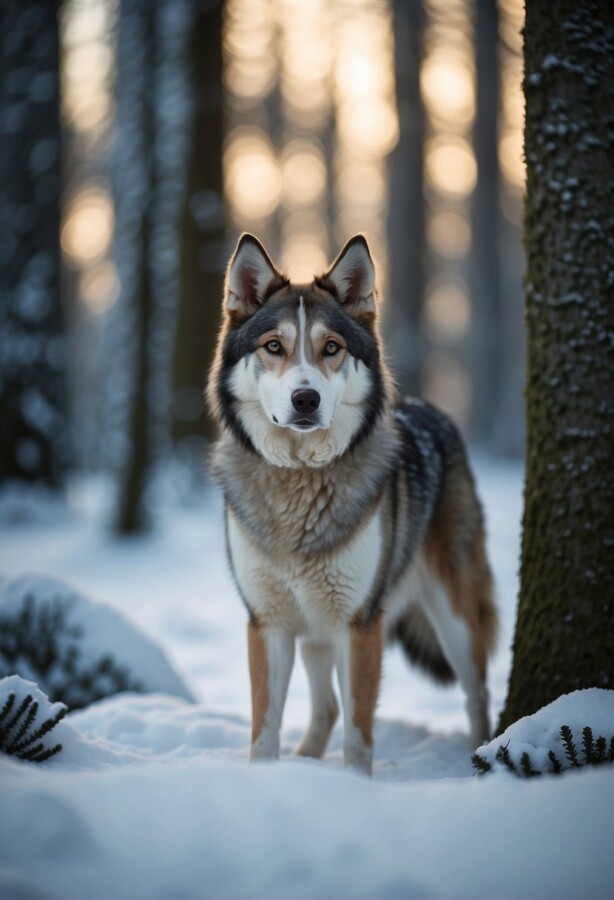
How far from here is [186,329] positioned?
988 cm

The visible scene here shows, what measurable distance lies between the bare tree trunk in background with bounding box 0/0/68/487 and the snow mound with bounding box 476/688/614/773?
8454mm

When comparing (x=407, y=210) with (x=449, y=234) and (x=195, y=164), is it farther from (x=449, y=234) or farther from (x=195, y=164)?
(x=449, y=234)

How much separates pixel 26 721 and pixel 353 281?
2170 mm

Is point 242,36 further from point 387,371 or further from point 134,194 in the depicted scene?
point 387,371

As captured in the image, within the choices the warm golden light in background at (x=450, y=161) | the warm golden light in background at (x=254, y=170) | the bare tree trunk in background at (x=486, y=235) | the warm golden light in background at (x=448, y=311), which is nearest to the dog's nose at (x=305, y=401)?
the bare tree trunk in background at (x=486, y=235)

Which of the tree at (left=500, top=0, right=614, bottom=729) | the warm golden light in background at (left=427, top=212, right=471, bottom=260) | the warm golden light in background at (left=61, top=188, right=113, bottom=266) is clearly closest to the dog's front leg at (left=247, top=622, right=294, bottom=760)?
the tree at (left=500, top=0, right=614, bottom=729)

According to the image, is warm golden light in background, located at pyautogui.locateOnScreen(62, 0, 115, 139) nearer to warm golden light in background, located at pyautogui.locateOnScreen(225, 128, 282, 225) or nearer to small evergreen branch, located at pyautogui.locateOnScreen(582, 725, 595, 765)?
warm golden light in background, located at pyautogui.locateOnScreen(225, 128, 282, 225)

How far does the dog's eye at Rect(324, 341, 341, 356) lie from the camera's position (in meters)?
3.07

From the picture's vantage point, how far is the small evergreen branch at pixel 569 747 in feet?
7.29

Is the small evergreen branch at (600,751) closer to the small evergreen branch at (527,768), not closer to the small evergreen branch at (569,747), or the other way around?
the small evergreen branch at (569,747)

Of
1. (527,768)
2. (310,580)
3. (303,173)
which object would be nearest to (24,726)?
(310,580)

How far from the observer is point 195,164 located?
9.42m

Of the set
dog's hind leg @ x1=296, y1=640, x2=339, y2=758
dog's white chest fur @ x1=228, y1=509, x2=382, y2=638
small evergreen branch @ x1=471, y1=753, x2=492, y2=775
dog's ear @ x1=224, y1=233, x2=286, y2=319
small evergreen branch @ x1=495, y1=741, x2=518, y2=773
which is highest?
dog's ear @ x1=224, y1=233, x2=286, y2=319

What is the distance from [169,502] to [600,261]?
7657mm
